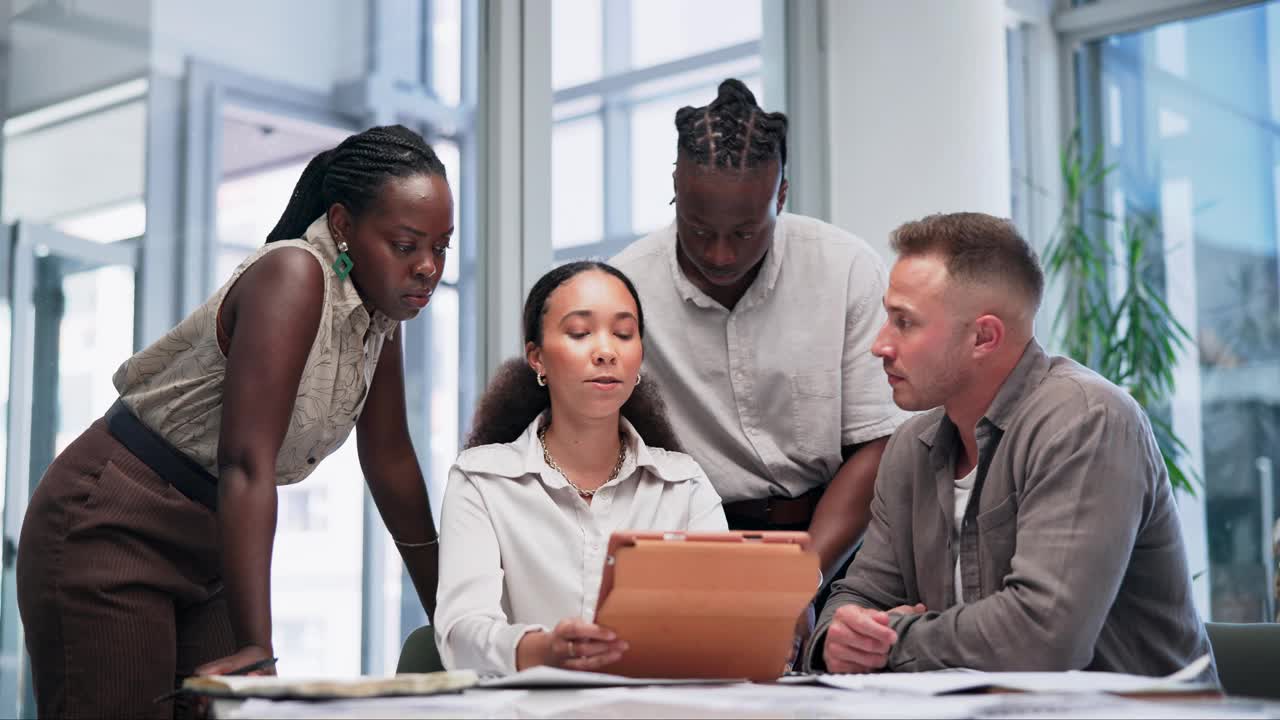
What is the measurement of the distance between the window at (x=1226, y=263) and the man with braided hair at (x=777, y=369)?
3297 mm

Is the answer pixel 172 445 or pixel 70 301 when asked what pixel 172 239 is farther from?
pixel 172 445

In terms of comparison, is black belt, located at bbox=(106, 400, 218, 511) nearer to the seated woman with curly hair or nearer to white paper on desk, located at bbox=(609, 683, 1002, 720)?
the seated woman with curly hair

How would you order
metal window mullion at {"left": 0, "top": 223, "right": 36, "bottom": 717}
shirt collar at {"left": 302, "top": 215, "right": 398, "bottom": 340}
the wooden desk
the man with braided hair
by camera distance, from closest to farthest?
the wooden desk → shirt collar at {"left": 302, "top": 215, "right": 398, "bottom": 340} → the man with braided hair → metal window mullion at {"left": 0, "top": 223, "right": 36, "bottom": 717}

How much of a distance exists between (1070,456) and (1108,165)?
13.7ft

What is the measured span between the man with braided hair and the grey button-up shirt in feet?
1.22

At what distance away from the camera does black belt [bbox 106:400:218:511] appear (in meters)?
1.97

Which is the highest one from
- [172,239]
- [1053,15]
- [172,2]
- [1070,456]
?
[1053,15]

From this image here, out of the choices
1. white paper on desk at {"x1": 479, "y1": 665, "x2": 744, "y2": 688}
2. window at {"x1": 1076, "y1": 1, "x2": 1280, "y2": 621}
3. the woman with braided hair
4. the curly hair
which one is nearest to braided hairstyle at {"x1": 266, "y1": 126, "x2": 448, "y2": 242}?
the woman with braided hair

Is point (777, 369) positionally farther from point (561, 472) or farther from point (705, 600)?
point (705, 600)

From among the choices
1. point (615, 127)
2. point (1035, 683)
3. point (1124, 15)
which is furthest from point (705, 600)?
point (1124, 15)

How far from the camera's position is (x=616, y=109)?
3.84 m

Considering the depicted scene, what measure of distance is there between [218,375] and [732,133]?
97cm

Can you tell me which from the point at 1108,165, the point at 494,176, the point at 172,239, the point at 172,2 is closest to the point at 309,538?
the point at 172,239

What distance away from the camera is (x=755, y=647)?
1409 mm
